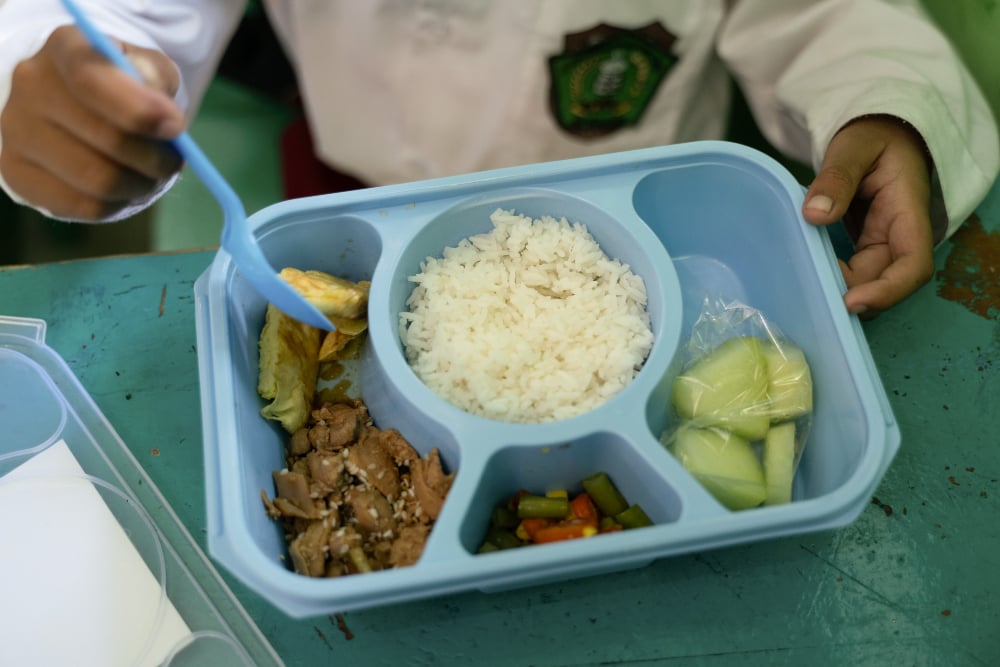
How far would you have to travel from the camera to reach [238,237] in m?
1.07

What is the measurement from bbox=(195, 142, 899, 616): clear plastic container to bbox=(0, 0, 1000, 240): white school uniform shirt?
0.84 feet

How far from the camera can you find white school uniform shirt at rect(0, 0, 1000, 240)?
137 centimetres

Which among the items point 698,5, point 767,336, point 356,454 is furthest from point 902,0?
point 356,454

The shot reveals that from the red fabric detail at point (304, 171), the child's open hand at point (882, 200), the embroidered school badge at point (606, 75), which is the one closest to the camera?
the child's open hand at point (882, 200)

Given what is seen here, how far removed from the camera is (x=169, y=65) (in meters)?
1.27

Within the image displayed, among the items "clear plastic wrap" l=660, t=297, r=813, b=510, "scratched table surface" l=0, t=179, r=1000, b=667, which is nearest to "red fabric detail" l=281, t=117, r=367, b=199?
"scratched table surface" l=0, t=179, r=1000, b=667

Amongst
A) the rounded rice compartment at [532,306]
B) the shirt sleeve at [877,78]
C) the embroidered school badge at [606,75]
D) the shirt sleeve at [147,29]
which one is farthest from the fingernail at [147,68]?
the shirt sleeve at [877,78]

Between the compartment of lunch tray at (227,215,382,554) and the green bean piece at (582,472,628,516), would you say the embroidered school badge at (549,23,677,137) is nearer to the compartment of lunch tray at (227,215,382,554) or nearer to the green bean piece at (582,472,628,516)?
the compartment of lunch tray at (227,215,382,554)

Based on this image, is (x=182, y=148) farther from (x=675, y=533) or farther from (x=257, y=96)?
(x=257, y=96)

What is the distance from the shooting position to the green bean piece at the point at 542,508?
116cm

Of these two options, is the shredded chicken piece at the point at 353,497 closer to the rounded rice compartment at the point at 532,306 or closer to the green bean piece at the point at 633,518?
the rounded rice compartment at the point at 532,306

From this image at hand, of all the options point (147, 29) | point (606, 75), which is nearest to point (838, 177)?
point (606, 75)

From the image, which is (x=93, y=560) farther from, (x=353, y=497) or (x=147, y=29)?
(x=147, y=29)

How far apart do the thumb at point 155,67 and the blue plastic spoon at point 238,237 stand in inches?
6.3
